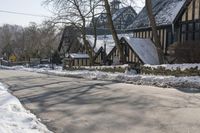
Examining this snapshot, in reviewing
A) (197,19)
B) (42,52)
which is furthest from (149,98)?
(42,52)

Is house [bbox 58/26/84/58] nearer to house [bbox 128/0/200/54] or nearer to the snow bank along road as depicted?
house [bbox 128/0/200/54]

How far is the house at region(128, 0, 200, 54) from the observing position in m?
31.5

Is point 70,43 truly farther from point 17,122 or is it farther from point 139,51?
point 17,122

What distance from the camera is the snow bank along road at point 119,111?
868 cm

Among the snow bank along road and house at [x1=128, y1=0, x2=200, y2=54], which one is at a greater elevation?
house at [x1=128, y1=0, x2=200, y2=54]

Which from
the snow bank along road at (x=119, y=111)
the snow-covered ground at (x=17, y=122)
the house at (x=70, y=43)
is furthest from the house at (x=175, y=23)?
the snow-covered ground at (x=17, y=122)

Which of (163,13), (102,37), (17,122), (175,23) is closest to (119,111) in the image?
(17,122)

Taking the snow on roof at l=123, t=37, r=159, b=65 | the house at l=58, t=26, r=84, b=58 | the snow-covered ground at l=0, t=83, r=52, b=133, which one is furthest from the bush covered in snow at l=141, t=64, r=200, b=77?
the house at l=58, t=26, r=84, b=58

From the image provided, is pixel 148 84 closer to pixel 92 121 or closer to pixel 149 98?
pixel 149 98

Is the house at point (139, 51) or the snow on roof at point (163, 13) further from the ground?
the snow on roof at point (163, 13)

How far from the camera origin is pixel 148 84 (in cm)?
1769

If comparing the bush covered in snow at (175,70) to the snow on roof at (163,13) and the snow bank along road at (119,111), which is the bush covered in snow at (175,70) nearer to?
the snow bank along road at (119,111)

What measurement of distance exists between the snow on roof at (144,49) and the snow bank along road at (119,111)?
62.7 feet

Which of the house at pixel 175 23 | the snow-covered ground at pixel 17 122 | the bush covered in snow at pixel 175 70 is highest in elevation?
the house at pixel 175 23
